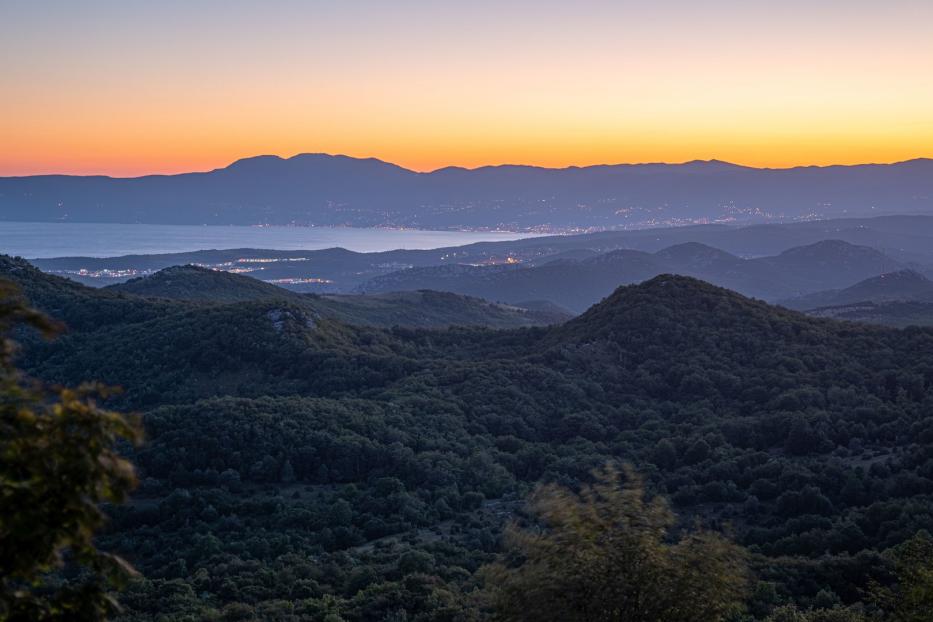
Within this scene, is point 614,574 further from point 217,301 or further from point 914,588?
point 217,301

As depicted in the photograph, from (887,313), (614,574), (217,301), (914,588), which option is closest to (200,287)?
(217,301)

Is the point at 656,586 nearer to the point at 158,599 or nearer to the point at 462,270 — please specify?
the point at 158,599

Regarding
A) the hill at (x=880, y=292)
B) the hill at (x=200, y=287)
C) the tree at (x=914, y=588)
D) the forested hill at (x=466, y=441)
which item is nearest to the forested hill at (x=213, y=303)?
the hill at (x=200, y=287)

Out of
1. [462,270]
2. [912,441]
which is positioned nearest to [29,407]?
[912,441]

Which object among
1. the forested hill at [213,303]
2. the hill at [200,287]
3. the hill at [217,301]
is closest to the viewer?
the forested hill at [213,303]

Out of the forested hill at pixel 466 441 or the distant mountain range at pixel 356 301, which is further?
the distant mountain range at pixel 356 301

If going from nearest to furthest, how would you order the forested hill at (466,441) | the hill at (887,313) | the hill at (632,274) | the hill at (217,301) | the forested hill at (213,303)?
the forested hill at (466,441) → the forested hill at (213,303) → the hill at (217,301) → the hill at (887,313) → the hill at (632,274)

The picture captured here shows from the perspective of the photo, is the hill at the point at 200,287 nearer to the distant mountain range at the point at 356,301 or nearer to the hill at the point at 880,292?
the distant mountain range at the point at 356,301
